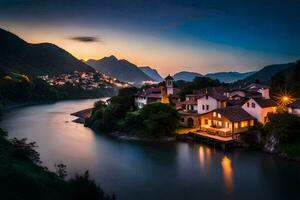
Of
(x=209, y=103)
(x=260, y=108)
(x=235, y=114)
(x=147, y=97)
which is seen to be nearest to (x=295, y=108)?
(x=260, y=108)

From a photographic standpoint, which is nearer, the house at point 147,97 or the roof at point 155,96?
the roof at point 155,96

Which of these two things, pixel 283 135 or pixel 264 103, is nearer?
pixel 283 135

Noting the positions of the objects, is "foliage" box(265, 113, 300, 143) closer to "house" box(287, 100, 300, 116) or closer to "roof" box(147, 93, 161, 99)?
"house" box(287, 100, 300, 116)

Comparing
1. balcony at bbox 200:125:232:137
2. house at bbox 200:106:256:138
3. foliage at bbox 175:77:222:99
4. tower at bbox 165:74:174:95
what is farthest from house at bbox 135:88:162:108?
house at bbox 200:106:256:138

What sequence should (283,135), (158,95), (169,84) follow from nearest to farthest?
(283,135) → (158,95) → (169,84)

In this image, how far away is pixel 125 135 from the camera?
45.8 metres

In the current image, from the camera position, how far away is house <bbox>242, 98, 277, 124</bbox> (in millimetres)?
39138

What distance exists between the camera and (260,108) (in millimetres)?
38938

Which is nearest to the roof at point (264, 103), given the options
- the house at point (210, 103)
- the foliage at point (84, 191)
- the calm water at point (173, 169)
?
the house at point (210, 103)

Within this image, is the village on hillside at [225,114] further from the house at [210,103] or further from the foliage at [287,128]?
the foliage at [287,128]

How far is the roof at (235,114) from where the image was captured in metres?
38.6

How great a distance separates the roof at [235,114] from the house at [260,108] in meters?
0.66

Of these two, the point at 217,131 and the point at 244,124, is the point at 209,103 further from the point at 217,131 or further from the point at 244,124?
the point at 244,124

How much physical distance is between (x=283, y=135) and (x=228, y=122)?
7889 mm
